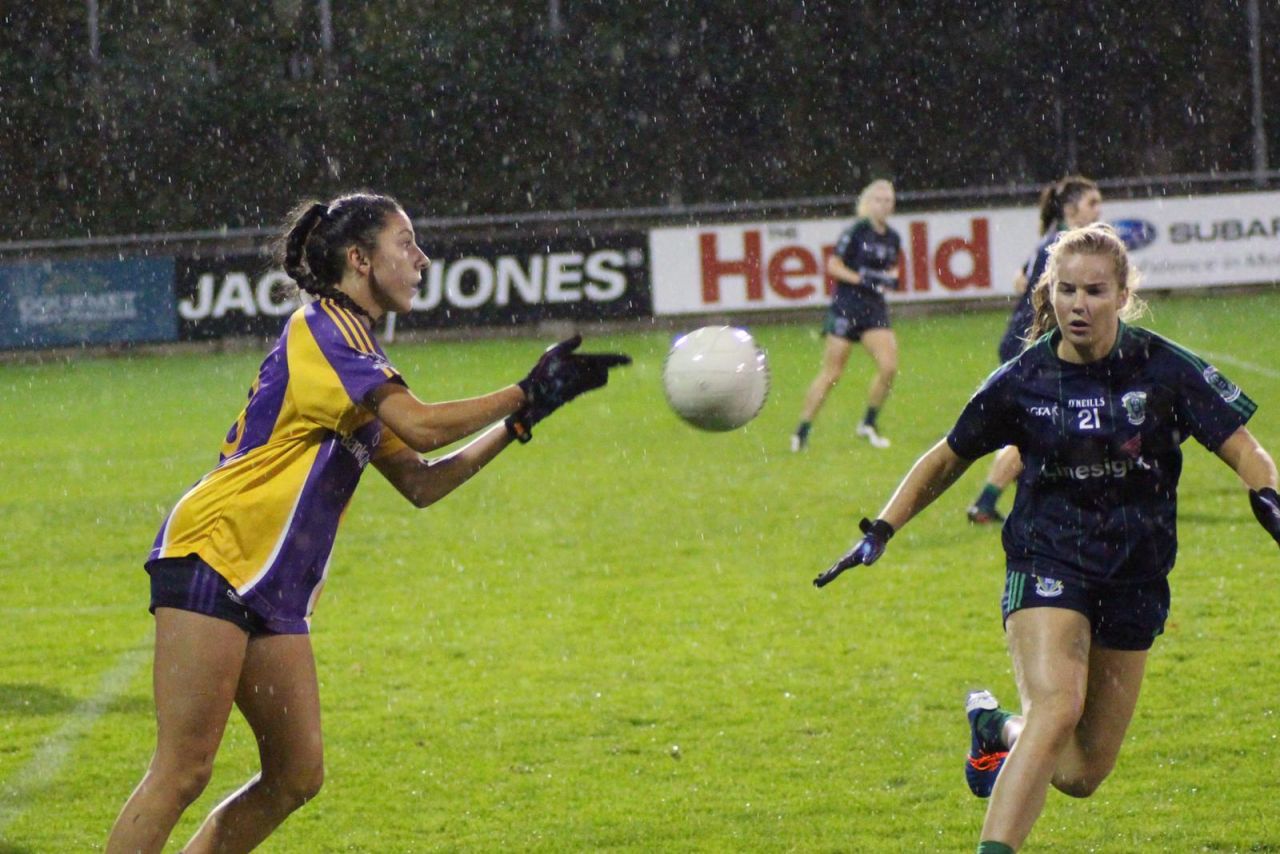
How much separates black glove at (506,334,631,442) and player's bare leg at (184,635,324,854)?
81 centimetres

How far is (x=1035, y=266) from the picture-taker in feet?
32.7

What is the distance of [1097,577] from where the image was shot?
4.53m

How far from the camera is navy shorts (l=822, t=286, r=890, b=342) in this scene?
14320 mm

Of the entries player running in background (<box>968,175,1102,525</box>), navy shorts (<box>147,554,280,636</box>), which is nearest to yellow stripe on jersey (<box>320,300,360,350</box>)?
navy shorts (<box>147,554,280,636</box>)

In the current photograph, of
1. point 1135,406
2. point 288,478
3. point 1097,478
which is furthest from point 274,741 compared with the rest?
point 1135,406

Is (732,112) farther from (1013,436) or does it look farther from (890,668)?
(1013,436)

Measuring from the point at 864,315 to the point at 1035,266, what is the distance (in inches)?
172

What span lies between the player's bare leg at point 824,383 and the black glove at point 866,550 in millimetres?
9018

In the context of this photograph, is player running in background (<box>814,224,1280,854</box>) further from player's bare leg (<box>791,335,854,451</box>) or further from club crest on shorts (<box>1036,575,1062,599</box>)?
player's bare leg (<box>791,335,854,451</box>)

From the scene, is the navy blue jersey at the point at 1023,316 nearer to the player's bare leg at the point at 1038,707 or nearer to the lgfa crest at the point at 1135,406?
the lgfa crest at the point at 1135,406

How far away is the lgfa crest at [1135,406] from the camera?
14.9 feet

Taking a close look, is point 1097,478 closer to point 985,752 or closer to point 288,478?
point 985,752

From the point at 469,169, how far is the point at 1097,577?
90.7ft

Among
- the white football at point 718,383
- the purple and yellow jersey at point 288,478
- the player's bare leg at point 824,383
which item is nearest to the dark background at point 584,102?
the player's bare leg at point 824,383
